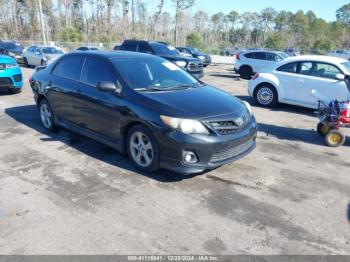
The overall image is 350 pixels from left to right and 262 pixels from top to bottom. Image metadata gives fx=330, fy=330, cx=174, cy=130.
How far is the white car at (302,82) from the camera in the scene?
834 centimetres

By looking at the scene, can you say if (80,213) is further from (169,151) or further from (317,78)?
(317,78)

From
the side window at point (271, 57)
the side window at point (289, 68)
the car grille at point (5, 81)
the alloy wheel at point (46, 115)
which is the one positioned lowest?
the alloy wheel at point (46, 115)

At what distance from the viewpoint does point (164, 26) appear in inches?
3233

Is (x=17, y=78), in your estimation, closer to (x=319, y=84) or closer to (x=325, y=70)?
(x=319, y=84)

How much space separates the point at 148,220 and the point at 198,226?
0.54 meters

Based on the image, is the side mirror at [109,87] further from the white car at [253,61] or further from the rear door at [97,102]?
the white car at [253,61]

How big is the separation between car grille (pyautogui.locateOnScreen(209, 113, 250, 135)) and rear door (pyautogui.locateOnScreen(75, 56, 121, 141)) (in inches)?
56.4

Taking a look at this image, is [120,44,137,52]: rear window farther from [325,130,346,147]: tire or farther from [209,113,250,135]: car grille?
→ [209,113,250,135]: car grille

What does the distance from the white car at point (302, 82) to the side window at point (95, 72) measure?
5.67 m

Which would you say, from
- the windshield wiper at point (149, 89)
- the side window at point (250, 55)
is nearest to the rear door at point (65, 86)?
the windshield wiper at point (149, 89)

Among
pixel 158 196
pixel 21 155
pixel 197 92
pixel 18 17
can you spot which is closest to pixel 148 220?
pixel 158 196

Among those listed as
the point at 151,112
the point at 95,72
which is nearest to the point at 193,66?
the point at 95,72

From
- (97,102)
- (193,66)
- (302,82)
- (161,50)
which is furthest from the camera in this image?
(161,50)

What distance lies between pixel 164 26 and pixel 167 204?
8278 centimetres
